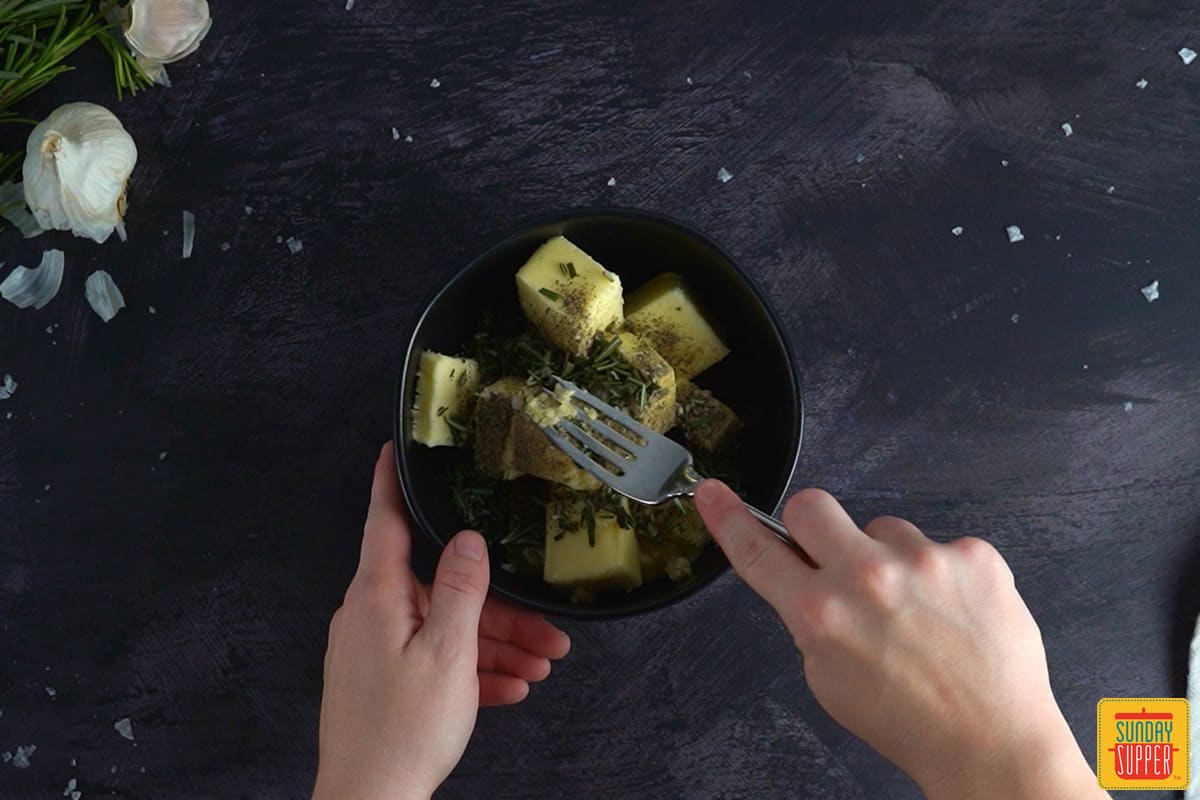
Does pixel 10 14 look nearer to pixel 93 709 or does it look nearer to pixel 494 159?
pixel 494 159

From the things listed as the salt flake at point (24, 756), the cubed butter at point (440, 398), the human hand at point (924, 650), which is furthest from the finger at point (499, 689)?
the salt flake at point (24, 756)

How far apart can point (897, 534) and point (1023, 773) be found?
19 centimetres

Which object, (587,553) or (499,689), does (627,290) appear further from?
(499,689)

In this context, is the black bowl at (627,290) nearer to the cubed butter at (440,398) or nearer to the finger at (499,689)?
the cubed butter at (440,398)

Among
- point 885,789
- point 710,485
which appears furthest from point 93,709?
point 885,789

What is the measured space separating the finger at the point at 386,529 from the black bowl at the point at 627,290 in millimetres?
25

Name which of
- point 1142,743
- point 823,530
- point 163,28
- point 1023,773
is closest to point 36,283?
point 163,28

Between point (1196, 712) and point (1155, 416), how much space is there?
1.08ft

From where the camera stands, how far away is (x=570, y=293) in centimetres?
88

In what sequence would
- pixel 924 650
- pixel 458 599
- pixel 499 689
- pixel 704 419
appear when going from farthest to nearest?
pixel 499 689, pixel 704 419, pixel 458 599, pixel 924 650

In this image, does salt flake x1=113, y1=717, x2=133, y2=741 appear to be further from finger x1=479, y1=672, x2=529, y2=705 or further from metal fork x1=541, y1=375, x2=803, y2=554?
metal fork x1=541, y1=375, x2=803, y2=554

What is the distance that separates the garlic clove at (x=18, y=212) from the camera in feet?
3.64

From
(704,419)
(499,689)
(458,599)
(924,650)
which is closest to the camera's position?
(924,650)

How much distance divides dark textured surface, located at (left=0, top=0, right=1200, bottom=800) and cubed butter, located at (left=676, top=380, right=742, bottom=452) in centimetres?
19
